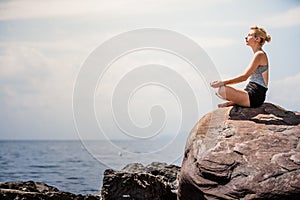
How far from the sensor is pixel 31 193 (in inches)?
369

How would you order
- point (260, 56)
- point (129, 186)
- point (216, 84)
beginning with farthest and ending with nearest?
point (129, 186) → point (260, 56) → point (216, 84)

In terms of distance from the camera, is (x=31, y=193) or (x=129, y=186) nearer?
(x=129, y=186)

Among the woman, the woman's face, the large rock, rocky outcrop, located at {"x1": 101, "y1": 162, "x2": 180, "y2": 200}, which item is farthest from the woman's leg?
rocky outcrop, located at {"x1": 101, "y1": 162, "x2": 180, "y2": 200}

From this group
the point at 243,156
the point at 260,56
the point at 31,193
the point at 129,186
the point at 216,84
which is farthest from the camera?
the point at 31,193

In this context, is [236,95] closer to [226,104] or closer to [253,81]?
[226,104]

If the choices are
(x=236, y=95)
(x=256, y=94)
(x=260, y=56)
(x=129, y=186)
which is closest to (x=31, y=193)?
(x=129, y=186)

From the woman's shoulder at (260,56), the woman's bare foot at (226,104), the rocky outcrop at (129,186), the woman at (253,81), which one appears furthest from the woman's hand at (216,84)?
the rocky outcrop at (129,186)

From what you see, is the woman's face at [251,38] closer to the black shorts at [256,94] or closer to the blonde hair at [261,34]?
the blonde hair at [261,34]

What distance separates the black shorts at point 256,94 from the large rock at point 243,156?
11 centimetres

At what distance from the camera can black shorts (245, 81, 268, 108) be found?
28.5 ft

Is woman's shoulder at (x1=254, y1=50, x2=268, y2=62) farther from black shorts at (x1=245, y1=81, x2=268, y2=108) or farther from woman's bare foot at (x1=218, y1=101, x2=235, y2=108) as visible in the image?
woman's bare foot at (x1=218, y1=101, x2=235, y2=108)

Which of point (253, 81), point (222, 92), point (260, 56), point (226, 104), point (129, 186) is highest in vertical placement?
point (260, 56)

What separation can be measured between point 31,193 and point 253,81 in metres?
3.69

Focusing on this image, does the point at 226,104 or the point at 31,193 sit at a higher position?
the point at 226,104
